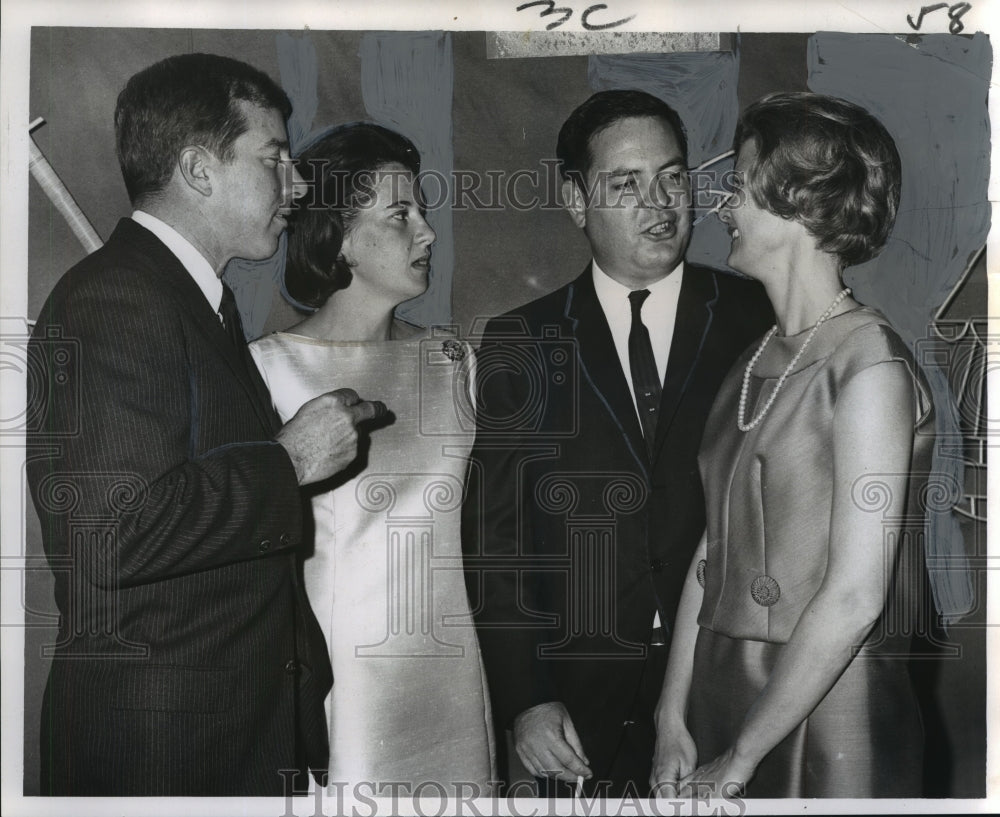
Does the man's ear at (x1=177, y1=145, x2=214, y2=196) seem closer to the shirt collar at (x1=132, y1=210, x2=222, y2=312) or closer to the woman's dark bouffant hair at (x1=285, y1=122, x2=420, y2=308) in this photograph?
the shirt collar at (x1=132, y1=210, x2=222, y2=312)

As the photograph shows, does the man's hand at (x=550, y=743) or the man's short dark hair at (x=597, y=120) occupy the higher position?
the man's short dark hair at (x=597, y=120)

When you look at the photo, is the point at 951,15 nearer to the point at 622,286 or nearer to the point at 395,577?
the point at 622,286

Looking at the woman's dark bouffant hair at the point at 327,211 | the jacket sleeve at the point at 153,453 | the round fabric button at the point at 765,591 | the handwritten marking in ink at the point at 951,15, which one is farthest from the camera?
the handwritten marking in ink at the point at 951,15

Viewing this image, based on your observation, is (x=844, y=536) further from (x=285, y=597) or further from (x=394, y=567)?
(x=285, y=597)

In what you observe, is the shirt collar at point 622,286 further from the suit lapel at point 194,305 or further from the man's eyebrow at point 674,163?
the suit lapel at point 194,305

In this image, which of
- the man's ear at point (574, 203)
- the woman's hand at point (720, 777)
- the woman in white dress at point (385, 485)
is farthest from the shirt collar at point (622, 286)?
the woman's hand at point (720, 777)

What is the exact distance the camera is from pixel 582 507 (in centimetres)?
268

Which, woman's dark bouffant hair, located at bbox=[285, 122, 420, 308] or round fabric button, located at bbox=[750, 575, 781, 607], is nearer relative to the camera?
round fabric button, located at bbox=[750, 575, 781, 607]

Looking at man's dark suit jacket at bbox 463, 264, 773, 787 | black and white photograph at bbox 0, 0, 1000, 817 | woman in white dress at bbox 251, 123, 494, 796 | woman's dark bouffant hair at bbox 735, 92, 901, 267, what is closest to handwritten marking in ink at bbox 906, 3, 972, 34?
black and white photograph at bbox 0, 0, 1000, 817

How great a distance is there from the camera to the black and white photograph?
260cm

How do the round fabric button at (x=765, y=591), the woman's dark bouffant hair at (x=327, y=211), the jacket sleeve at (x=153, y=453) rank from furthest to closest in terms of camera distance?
the woman's dark bouffant hair at (x=327, y=211) → the round fabric button at (x=765, y=591) → the jacket sleeve at (x=153, y=453)

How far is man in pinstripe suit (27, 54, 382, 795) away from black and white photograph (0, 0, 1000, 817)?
0.01m

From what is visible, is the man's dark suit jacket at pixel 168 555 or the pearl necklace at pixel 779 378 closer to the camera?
the man's dark suit jacket at pixel 168 555

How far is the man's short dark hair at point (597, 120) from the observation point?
8.90 ft
